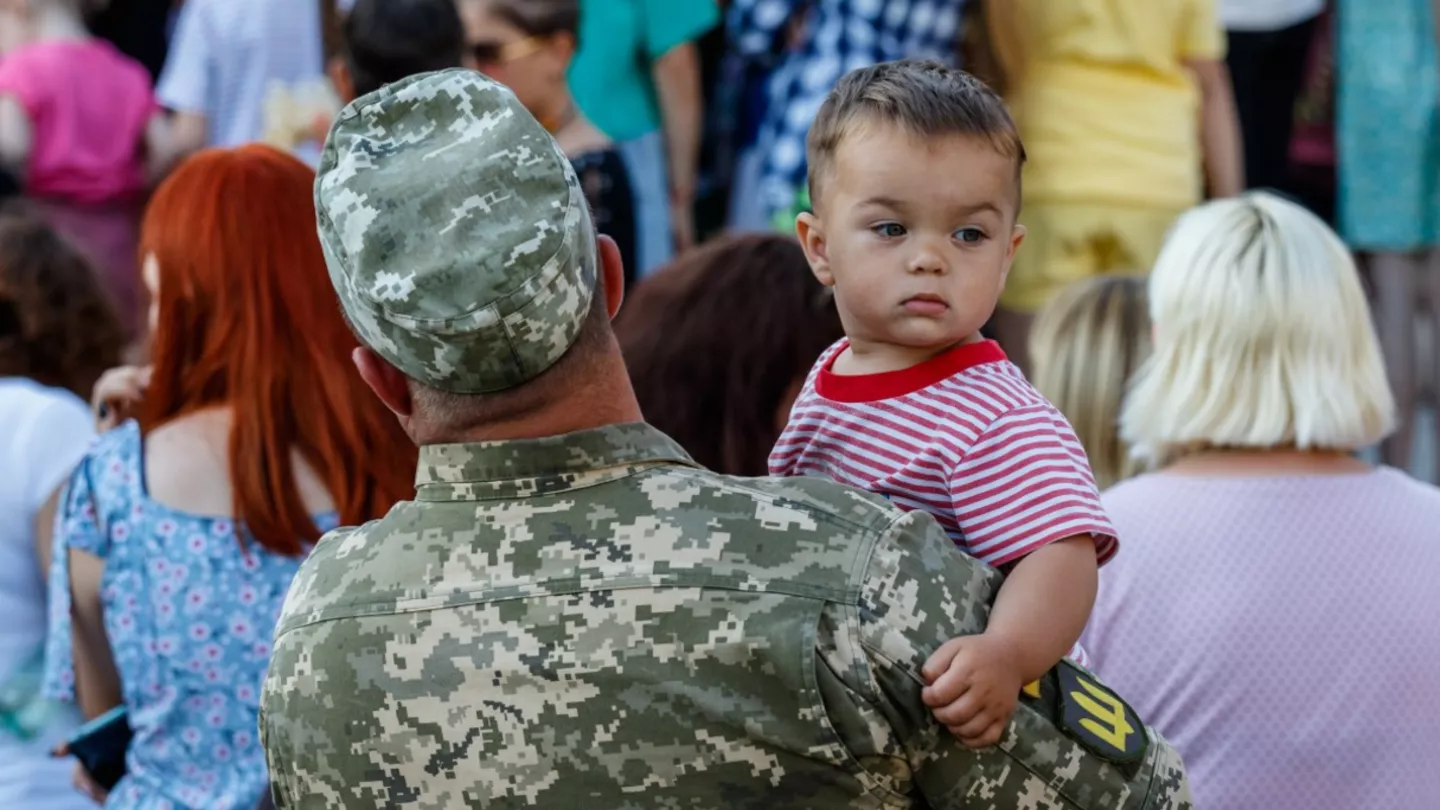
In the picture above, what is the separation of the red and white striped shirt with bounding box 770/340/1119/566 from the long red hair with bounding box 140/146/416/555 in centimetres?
123

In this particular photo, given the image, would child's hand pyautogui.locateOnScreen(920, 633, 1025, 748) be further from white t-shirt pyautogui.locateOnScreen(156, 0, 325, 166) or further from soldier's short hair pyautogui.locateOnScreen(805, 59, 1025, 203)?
white t-shirt pyautogui.locateOnScreen(156, 0, 325, 166)

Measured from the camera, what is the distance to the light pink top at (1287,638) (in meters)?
2.79

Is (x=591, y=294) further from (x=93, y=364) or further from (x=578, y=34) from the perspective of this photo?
(x=578, y=34)

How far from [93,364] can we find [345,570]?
2872 mm

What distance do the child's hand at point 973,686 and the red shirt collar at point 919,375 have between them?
1.22ft

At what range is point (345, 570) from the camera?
1937 mm

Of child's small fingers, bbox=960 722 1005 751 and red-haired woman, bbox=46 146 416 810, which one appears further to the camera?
red-haired woman, bbox=46 146 416 810

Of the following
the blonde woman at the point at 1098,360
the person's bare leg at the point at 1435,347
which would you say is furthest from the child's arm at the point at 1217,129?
the blonde woman at the point at 1098,360

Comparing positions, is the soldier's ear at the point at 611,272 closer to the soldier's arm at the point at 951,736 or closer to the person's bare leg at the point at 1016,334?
the soldier's arm at the point at 951,736

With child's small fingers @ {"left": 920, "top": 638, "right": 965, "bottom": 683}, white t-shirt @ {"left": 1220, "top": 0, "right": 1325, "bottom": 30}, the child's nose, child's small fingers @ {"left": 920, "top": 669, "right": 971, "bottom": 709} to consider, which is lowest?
white t-shirt @ {"left": 1220, "top": 0, "right": 1325, "bottom": 30}

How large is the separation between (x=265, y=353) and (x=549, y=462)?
4.77 feet

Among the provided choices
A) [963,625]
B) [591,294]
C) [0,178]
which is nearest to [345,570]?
[591,294]

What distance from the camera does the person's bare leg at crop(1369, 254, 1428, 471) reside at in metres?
5.83

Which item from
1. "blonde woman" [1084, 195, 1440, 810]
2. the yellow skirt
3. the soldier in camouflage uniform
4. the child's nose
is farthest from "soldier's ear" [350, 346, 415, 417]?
the yellow skirt
